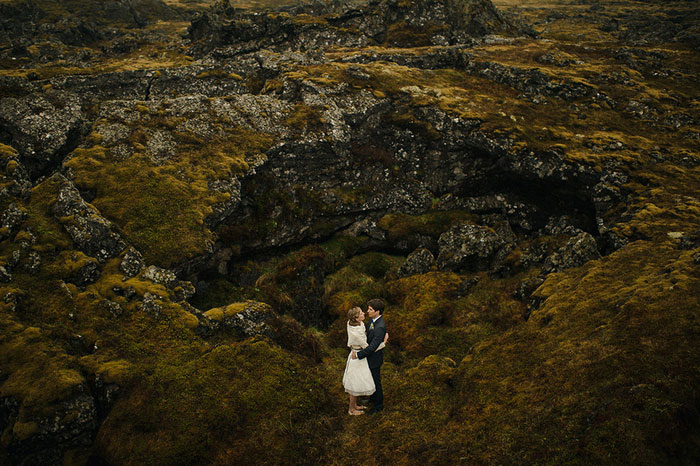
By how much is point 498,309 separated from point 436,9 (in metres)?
44.8

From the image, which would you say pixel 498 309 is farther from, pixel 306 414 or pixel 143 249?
pixel 143 249

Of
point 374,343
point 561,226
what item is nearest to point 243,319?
point 374,343

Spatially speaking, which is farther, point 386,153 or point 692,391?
point 386,153

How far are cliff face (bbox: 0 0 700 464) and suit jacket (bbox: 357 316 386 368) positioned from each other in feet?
5.78

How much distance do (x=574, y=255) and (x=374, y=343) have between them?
11.6 metres

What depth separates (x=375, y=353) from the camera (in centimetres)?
1080

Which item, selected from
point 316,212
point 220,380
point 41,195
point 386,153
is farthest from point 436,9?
point 220,380

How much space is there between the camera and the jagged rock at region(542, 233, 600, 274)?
638 inches

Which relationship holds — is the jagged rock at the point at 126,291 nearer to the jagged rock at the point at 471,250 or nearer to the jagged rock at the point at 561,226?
the jagged rock at the point at 471,250

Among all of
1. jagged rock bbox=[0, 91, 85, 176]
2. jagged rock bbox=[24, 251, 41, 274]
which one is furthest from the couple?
jagged rock bbox=[0, 91, 85, 176]

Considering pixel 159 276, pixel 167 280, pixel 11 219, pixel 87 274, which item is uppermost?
pixel 11 219

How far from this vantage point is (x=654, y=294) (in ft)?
35.1

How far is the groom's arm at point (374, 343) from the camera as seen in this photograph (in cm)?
1026

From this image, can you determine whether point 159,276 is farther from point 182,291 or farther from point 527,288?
point 527,288
